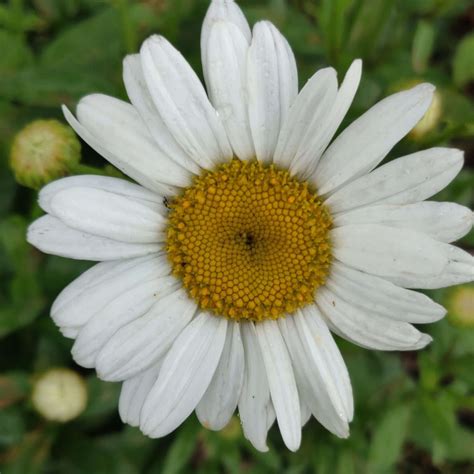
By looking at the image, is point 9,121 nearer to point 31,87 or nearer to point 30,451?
point 31,87

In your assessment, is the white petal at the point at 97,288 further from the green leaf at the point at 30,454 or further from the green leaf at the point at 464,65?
the green leaf at the point at 464,65

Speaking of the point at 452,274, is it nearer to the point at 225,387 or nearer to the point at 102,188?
the point at 225,387

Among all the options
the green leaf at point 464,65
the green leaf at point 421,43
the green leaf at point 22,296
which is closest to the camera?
the green leaf at point 22,296

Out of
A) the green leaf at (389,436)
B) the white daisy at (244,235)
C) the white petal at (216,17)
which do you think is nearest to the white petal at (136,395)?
the white daisy at (244,235)

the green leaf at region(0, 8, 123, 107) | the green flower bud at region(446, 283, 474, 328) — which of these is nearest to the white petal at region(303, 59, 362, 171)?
the green flower bud at region(446, 283, 474, 328)

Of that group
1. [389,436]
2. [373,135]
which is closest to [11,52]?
[373,135]

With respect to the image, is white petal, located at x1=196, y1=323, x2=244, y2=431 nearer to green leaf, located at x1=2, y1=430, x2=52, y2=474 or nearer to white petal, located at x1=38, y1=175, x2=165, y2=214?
white petal, located at x1=38, y1=175, x2=165, y2=214

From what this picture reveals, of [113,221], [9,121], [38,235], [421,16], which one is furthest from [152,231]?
[421,16]
